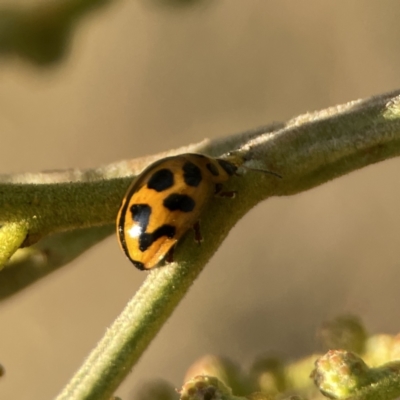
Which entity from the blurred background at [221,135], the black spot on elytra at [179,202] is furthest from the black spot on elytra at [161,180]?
the blurred background at [221,135]

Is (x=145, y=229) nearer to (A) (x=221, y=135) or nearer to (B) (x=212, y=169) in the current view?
(B) (x=212, y=169)

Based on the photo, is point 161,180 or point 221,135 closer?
point 161,180

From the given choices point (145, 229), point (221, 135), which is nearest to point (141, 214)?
point (145, 229)

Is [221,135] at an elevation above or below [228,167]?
above

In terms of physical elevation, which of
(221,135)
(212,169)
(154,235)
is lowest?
(154,235)

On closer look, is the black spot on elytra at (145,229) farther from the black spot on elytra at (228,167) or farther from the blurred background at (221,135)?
the blurred background at (221,135)

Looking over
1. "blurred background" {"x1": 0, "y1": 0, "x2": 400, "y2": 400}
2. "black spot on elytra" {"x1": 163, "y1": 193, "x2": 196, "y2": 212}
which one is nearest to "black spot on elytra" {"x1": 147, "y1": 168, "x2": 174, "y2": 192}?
"black spot on elytra" {"x1": 163, "y1": 193, "x2": 196, "y2": 212}
